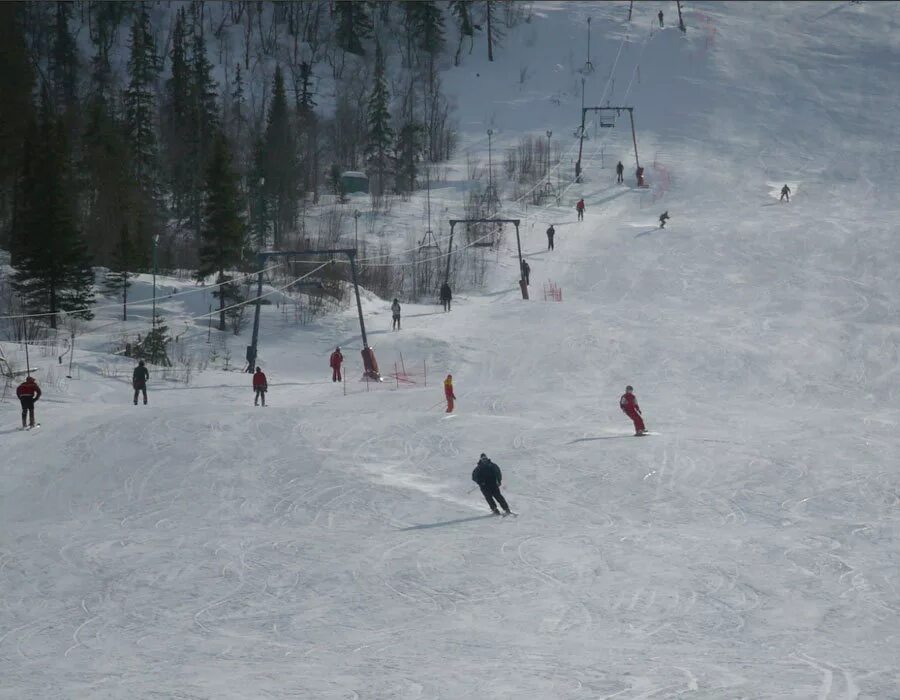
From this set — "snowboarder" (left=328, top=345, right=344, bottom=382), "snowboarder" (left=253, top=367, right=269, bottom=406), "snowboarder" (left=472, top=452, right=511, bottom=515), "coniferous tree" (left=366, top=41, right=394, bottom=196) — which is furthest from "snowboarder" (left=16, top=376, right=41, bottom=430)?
"coniferous tree" (left=366, top=41, right=394, bottom=196)

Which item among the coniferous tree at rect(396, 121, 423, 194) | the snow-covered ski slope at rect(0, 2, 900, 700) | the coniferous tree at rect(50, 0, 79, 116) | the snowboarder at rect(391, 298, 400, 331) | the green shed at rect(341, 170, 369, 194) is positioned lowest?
the snow-covered ski slope at rect(0, 2, 900, 700)

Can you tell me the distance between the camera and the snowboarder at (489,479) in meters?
19.1

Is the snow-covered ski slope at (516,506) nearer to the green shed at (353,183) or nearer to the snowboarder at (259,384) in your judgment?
the snowboarder at (259,384)

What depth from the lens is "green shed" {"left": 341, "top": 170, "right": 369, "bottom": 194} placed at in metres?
72.1

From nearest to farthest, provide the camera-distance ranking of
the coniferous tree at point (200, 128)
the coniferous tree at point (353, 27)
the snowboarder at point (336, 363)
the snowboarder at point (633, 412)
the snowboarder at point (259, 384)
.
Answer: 1. the snowboarder at point (633, 412)
2. the snowboarder at point (259, 384)
3. the snowboarder at point (336, 363)
4. the coniferous tree at point (200, 128)
5. the coniferous tree at point (353, 27)

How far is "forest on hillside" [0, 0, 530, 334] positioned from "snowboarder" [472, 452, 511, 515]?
62.7 ft

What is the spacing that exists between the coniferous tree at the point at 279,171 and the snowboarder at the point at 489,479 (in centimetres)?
4208

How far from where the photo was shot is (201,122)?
253ft

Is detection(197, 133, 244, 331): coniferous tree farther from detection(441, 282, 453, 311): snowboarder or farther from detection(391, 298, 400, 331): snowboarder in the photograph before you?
detection(441, 282, 453, 311): snowboarder

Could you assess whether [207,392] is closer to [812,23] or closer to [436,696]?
[436,696]

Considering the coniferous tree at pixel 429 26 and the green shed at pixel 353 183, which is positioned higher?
the coniferous tree at pixel 429 26

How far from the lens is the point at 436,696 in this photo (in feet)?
37.6

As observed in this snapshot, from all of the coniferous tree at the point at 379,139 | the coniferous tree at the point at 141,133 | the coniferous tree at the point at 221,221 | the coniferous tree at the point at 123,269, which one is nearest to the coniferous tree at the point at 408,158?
the coniferous tree at the point at 379,139

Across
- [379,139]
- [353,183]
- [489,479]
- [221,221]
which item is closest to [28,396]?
[489,479]
